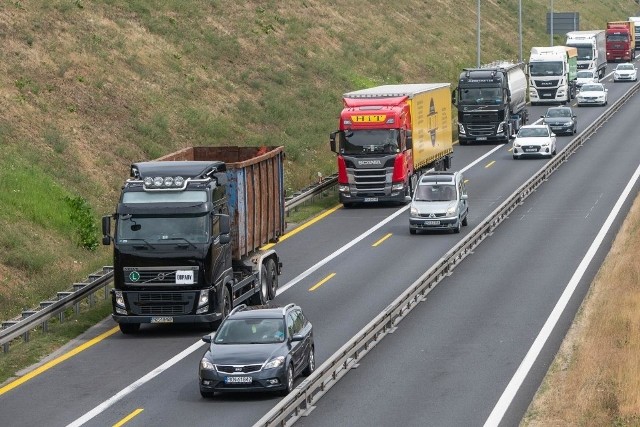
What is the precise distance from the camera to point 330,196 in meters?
58.6

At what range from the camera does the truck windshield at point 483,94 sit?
72.9 meters

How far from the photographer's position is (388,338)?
Answer: 3472 cm

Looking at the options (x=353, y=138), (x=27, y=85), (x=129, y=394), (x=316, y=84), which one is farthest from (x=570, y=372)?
(x=316, y=84)

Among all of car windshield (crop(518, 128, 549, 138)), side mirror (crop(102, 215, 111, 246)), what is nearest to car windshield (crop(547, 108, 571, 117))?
car windshield (crop(518, 128, 549, 138))

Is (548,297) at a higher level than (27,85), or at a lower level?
lower

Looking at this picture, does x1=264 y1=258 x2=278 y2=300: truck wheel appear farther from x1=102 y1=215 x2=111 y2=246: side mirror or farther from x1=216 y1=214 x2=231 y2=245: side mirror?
x1=102 y1=215 x2=111 y2=246: side mirror

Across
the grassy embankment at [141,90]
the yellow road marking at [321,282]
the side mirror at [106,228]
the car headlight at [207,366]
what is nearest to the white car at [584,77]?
the grassy embankment at [141,90]

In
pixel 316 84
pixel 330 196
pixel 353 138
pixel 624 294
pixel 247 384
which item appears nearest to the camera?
pixel 247 384

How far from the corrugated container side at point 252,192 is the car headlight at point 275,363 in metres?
8.70

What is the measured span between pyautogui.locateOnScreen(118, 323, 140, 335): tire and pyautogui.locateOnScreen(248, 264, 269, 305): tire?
148 inches

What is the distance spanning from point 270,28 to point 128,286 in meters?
52.0

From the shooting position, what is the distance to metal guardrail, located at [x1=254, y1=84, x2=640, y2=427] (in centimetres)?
2716

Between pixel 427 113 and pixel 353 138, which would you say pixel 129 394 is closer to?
pixel 353 138

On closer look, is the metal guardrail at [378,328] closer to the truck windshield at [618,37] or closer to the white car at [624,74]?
the white car at [624,74]
